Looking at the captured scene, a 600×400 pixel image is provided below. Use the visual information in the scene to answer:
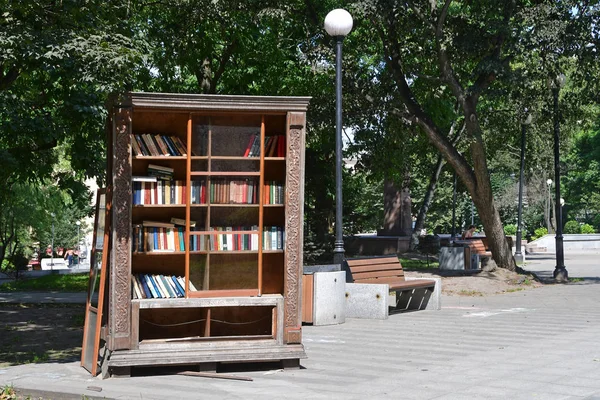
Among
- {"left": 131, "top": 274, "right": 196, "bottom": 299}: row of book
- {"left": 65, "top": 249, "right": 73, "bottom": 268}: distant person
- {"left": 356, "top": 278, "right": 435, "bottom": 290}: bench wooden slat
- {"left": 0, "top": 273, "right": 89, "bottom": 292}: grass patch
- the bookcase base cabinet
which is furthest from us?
{"left": 65, "top": 249, "right": 73, "bottom": 268}: distant person

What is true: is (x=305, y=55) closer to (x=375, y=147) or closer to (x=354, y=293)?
(x=375, y=147)

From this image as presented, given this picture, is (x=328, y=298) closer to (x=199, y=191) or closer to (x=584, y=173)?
(x=199, y=191)

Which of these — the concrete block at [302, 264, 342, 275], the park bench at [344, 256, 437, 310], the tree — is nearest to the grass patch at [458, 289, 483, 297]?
the park bench at [344, 256, 437, 310]

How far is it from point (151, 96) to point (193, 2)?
13.3 m

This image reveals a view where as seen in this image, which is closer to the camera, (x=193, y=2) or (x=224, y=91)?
(x=193, y=2)

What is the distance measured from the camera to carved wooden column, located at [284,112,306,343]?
32.9ft

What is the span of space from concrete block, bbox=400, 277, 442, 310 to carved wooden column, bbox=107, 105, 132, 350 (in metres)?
7.93

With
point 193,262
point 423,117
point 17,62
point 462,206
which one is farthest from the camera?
point 462,206

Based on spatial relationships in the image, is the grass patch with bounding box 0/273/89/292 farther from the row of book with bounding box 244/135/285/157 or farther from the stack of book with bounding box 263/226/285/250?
the row of book with bounding box 244/135/285/157

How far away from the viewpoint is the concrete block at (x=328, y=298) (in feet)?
45.3

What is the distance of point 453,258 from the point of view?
90.9ft

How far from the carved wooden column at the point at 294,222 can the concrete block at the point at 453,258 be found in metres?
18.2

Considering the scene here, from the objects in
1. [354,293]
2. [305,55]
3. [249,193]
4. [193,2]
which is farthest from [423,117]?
[249,193]

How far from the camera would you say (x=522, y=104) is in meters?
26.9
